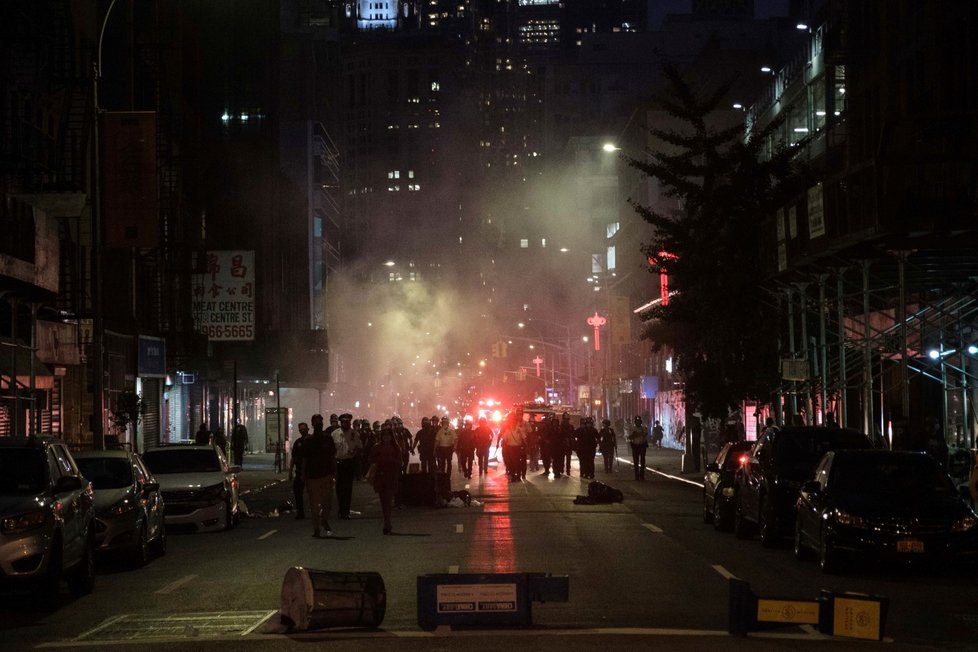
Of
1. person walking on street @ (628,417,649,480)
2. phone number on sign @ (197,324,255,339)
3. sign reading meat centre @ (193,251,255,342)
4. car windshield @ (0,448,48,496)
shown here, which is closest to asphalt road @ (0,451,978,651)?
car windshield @ (0,448,48,496)

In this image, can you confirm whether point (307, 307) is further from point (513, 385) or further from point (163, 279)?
point (513, 385)

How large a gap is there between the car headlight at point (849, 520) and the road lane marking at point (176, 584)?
7.50 m

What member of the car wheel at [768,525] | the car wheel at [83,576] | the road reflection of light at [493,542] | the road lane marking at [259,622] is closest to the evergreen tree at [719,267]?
the road reflection of light at [493,542]

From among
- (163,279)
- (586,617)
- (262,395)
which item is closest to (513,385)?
(262,395)

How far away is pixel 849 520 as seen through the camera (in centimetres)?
1650

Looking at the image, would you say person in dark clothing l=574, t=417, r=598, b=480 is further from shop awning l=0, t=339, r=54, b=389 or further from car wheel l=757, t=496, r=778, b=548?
car wheel l=757, t=496, r=778, b=548

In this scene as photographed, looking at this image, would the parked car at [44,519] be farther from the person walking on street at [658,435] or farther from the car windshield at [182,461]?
the person walking on street at [658,435]

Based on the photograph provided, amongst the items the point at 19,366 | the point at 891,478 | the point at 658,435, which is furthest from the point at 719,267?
the point at 658,435

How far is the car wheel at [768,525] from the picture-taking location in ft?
66.1

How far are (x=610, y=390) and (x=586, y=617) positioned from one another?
3737 inches

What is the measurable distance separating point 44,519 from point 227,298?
1281 inches

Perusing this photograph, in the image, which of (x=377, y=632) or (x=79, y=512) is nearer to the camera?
(x=377, y=632)

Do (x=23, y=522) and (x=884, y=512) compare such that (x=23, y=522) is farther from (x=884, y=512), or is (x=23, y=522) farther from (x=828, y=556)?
(x=884, y=512)

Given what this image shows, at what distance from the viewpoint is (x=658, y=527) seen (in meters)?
23.6
